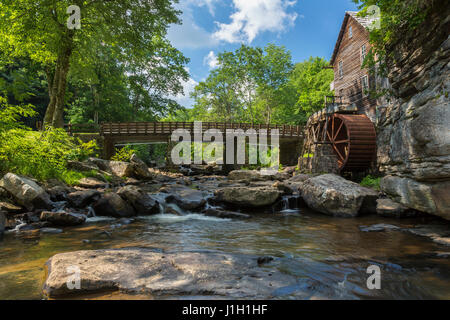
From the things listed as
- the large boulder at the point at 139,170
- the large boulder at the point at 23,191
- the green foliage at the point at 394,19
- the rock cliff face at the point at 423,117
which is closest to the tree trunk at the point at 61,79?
the large boulder at the point at 139,170

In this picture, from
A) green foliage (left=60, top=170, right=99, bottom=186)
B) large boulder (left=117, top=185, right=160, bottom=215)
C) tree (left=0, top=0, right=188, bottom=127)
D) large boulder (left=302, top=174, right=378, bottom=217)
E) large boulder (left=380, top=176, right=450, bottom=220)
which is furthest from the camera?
tree (left=0, top=0, right=188, bottom=127)

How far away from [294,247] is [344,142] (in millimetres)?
13147

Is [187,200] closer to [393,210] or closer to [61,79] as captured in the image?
[393,210]

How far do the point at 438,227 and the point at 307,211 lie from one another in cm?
342

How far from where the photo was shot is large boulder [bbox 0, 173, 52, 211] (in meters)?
5.92

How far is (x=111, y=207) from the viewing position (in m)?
6.96

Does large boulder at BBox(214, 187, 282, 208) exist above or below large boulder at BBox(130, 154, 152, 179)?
below

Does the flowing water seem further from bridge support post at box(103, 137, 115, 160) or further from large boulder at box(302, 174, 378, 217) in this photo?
bridge support post at box(103, 137, 115, 160)

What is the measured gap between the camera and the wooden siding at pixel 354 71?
17234mm

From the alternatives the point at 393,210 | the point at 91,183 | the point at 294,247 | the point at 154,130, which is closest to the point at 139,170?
the point at 91,183

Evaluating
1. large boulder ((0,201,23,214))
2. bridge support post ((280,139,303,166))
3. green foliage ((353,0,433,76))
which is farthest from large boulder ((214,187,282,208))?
bridge support post ((280,139,303,166))

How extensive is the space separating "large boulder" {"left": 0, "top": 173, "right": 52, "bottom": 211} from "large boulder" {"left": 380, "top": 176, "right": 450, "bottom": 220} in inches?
346

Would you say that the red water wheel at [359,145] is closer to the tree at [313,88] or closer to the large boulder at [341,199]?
the large boulder at [341,199]

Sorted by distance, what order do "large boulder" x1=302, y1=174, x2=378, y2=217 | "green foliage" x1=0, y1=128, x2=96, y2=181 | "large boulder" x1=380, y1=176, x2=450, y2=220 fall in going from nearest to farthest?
"large boulder" x1=380, y1=176, x2=450, y2=220 < "green foliage" x1=0, y1=128, x2=96, y2=181 < "large boulder" x1=302, y1=174, x2=378, y2=217
